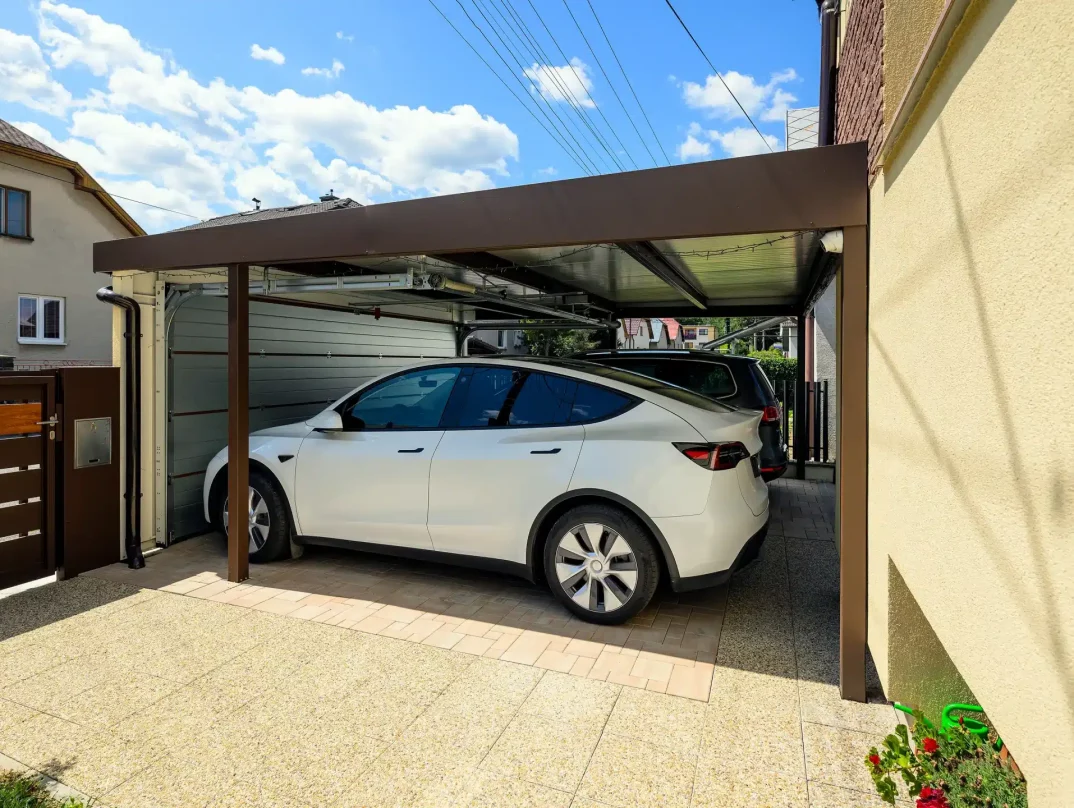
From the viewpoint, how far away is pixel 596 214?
3408mm

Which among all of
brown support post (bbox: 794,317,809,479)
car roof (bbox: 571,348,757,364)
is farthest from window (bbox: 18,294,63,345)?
brown support post (bbox: 794,317,809,479)

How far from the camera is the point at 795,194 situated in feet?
9.93

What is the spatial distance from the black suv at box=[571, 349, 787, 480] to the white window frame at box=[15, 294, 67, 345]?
17.0m

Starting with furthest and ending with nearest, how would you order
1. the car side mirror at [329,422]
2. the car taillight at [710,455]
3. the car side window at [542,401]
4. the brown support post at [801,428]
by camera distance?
1. the brown support post at [801,428]
2. the car side mirror at [329,422]
3. the car side window at [542,401]
4. the car taillight at [710,455]

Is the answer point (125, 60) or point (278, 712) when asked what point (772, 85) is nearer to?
point (278, 712)

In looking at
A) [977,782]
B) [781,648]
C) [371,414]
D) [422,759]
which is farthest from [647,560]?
[371,414]

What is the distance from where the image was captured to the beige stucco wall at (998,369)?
48.7 inches

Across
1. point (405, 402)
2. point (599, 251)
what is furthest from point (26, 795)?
point (599, 251)

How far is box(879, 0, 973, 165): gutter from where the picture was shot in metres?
1.76

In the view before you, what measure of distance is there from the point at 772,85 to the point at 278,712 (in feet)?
44.1

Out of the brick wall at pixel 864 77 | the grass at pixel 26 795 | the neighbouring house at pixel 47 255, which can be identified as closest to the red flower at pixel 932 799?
the brick wall at pixel 864 77

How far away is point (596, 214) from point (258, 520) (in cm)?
355

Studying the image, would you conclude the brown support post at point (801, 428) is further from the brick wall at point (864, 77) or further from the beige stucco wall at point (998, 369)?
the beige stucco wall at point (998, 369)

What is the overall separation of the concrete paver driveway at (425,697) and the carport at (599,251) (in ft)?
1.93
